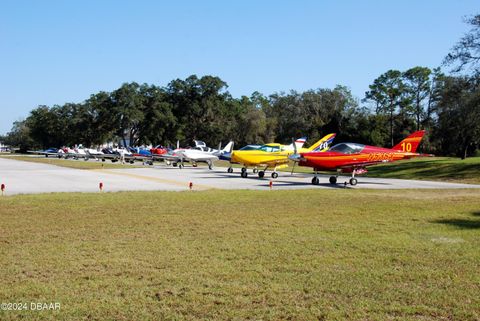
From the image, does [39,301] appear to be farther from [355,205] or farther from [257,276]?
[355,205]

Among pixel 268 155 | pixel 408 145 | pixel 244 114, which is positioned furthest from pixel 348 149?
pixel 244 114

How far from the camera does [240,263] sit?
7.51m

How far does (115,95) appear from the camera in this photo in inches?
4210

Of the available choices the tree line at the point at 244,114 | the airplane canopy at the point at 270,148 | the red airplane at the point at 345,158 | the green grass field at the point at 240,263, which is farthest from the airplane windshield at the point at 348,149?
the tree line at the point at 244,114

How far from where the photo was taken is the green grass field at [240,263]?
553cm

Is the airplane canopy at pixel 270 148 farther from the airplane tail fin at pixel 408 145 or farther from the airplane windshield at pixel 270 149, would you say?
the airplane tail fin at pixel 408 145

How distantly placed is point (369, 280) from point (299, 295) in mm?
1256

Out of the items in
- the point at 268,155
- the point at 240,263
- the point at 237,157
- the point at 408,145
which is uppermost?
the point at 408,145

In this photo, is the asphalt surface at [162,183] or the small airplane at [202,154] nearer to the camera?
the asphalt surface at [162,183]

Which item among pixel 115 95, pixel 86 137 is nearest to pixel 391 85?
pixel 115 95

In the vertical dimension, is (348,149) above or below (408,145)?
below

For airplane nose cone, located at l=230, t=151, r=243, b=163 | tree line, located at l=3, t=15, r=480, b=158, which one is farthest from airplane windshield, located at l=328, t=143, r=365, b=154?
tree line, located at l=3, t=15, r=480, b=158

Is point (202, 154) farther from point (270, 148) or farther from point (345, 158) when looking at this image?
point (345, 158)

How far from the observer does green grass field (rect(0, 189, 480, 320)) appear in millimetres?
5527
